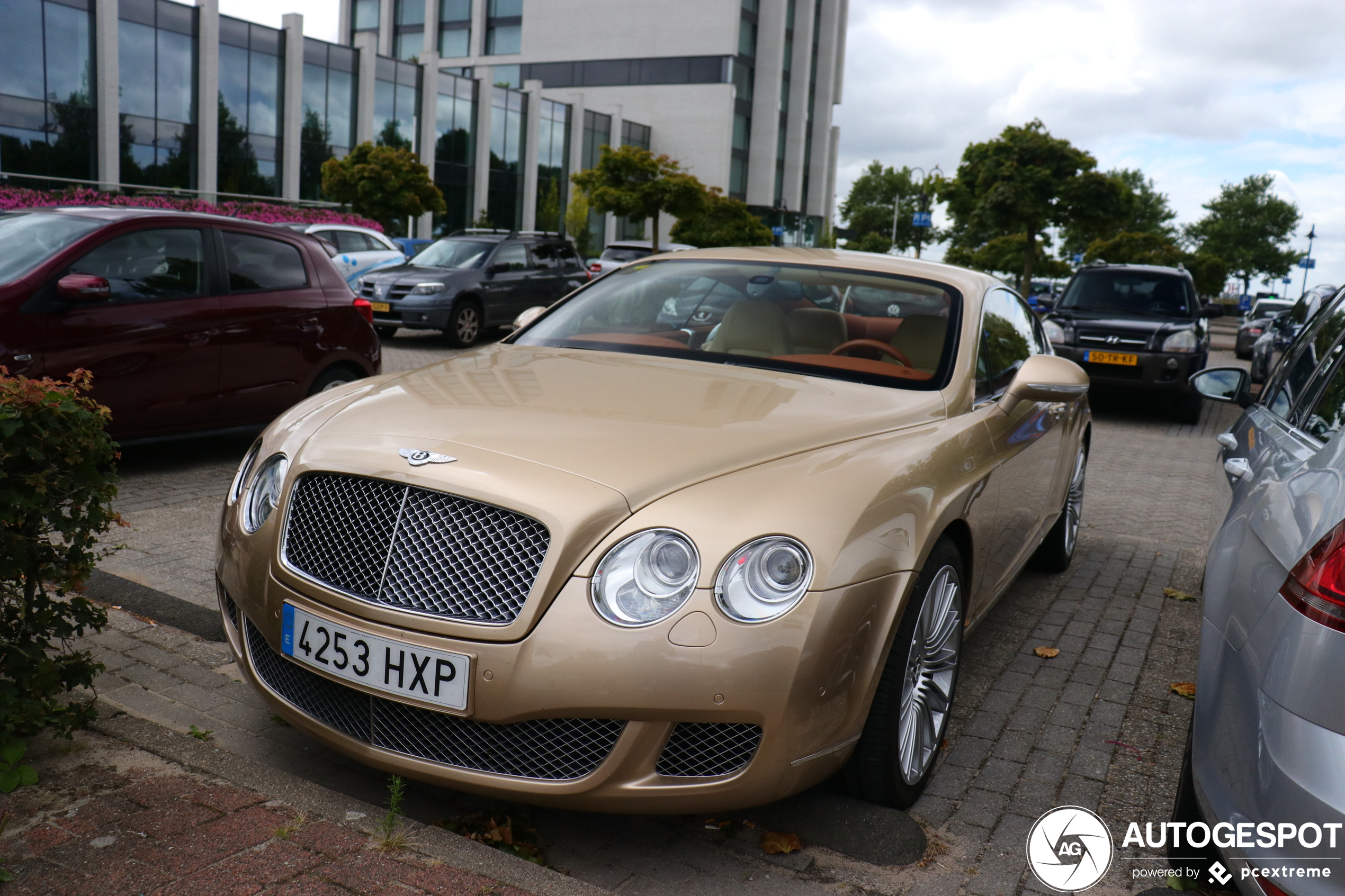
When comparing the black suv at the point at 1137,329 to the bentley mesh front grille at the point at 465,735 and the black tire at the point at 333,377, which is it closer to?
the black tire at the point at 333,377

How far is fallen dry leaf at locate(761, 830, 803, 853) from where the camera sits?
2855mm

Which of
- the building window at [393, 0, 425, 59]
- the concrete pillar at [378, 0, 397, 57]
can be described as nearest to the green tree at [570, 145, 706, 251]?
the building window at [393, 0, 425, 59]

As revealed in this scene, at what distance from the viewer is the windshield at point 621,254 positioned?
29281 millimetres

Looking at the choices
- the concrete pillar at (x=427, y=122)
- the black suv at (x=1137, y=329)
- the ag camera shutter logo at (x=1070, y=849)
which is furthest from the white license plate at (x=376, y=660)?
the concrete pillar at (x=427, y=122)

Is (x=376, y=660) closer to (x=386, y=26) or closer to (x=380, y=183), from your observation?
(x=380, y=183)

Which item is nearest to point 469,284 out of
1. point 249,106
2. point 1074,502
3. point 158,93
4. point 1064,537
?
point 1074,502

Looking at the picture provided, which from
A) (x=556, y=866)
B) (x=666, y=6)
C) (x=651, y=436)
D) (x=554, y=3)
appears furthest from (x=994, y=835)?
(x=554, y=3)

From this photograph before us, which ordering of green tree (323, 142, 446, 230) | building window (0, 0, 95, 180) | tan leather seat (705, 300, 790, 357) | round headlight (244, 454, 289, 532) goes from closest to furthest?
round headlight (244, 454, 289, 532), tan leather seat (705, 300, 790, 357), building window (0, 0, 95, 180), green tree (323, 142, 446, 230)

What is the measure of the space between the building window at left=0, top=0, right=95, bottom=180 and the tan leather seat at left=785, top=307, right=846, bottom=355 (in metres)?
34.0

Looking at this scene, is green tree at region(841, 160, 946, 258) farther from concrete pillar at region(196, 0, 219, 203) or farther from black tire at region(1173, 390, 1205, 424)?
black tire at region(1173, 390, 1205, 424)

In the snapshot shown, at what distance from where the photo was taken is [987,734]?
374cm

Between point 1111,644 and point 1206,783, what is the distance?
254 cm

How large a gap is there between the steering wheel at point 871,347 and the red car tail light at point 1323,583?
6.60 ft

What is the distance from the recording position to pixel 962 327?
409cm
